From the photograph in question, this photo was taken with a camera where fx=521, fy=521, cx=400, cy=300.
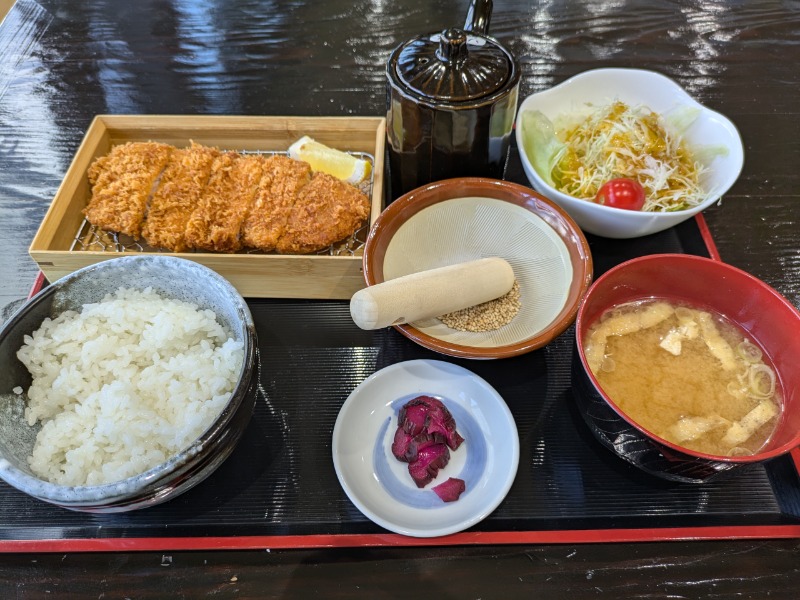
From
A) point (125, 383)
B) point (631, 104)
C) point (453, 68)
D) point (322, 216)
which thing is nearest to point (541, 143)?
point (631, 104)

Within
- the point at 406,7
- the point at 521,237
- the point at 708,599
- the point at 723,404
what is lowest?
the point at 708,599

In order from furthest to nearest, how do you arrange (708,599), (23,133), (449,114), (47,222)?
(23,133) → (47,222) → (449,114) → (708,599)

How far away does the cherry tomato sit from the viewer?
171 centimetres

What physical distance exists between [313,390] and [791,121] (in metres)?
2.33

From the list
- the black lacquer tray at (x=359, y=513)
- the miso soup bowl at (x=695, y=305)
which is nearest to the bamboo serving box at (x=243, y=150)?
the black lacquer tray at (x=359, y=513)

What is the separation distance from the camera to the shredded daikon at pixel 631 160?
183 cm

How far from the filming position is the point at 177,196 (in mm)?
1788

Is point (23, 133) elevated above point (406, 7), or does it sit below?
below

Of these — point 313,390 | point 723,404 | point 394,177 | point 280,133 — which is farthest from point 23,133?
point 723,404

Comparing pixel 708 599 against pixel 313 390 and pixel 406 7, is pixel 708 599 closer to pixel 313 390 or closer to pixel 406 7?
pixel 313 390

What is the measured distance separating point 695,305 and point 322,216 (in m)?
1.15

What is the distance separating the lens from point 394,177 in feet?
6.11

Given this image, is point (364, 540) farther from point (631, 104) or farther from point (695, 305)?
point (631, 104)

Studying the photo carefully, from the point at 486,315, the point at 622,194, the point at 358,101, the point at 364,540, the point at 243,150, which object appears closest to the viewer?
the point at 364,540
